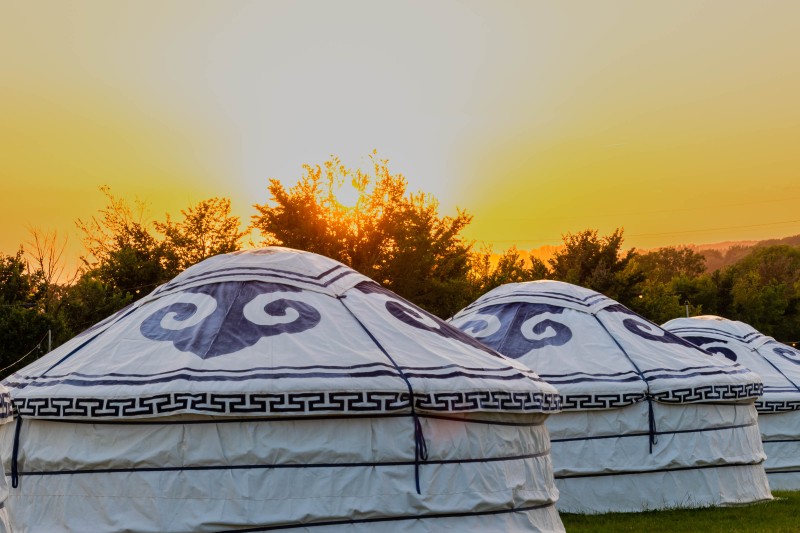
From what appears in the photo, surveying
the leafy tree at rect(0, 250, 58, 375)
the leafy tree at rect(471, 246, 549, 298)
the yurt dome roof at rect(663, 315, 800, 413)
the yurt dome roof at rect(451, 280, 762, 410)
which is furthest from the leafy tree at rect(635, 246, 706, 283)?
the yurt dome roof at rect(451, 280, 762, 410)

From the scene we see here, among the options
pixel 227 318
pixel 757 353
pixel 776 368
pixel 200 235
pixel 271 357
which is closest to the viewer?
pixel 271 357

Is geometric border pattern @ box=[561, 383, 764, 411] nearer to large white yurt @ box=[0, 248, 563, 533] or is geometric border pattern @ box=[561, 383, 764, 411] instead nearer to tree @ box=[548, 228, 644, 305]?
large white yurt @ box=[0, 248, 563, 533]

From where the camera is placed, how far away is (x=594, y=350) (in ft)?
30.8

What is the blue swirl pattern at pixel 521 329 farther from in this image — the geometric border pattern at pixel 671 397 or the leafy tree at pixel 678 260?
the leafy tree at pixel 678 260

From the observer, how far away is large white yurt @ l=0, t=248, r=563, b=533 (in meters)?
5.86

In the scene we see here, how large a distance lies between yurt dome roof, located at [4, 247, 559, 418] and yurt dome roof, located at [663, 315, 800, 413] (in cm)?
636

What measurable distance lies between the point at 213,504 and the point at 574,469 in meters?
3.82

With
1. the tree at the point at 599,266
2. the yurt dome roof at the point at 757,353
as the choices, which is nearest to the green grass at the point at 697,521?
the yurt dome roof at the point at 757,353

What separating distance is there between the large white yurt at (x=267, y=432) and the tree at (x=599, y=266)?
93.3 ft

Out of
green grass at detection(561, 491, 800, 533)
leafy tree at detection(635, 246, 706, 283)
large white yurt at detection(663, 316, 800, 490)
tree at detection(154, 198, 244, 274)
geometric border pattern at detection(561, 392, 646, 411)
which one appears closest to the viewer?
green grass at detection(561, 491, 800, 533)

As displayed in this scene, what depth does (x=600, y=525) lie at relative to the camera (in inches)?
325

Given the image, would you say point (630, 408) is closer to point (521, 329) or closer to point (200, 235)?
point (521, 329)

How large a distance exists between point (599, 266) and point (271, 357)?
101ft

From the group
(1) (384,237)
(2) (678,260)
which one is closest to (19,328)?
(1) (384,237)
